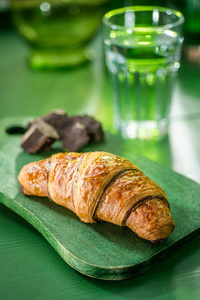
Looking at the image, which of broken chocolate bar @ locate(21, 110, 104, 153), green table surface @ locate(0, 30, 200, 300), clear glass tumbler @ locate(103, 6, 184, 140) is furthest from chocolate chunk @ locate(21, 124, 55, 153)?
clear glass tumbler @ locate(103, 6, 184, 140)

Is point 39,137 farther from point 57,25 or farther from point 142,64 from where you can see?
point 57,25

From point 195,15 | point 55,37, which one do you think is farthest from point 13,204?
point 195,15

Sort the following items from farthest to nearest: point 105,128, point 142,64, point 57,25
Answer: point 57,25 → point 105,128 → point 142,64

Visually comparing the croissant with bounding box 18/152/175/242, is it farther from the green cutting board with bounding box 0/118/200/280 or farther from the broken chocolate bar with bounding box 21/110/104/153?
the broken chocolate bar with bounding box 21/110/104/153

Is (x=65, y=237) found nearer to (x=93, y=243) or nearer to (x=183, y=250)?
(x=93, y=243)

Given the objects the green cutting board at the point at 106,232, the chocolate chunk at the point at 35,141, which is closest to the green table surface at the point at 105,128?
the green cutting board at the point at 106,232

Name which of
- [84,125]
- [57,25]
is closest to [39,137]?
[84,125]
